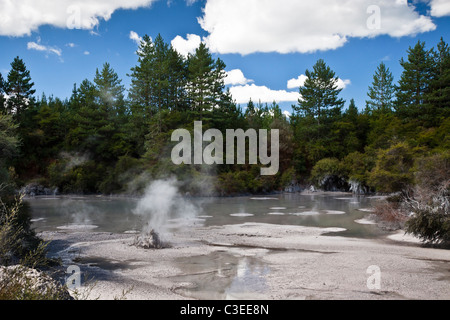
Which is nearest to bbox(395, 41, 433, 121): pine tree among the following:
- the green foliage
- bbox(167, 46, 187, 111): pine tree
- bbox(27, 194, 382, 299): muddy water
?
the green foliage

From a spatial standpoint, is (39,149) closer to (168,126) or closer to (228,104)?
(168,126)

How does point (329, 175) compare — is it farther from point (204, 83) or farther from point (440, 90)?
point (204, 83)

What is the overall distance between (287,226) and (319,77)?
125ft

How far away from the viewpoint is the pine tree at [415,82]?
45.2 m

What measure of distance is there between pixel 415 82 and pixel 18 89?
57750 millimetres

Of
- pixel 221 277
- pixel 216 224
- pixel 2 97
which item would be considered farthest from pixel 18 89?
pixel 221 277

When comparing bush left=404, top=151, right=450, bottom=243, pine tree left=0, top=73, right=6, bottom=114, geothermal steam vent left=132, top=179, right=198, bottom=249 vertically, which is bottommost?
geothermal steam vent left=132, top=179, right=198, bottom=249

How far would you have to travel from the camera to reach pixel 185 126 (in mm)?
44719

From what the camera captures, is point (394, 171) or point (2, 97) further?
point (2, 97)

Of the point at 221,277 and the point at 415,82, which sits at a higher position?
the point at 415,82

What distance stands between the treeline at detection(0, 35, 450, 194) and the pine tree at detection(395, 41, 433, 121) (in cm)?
13

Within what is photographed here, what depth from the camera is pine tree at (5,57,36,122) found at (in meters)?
48.8

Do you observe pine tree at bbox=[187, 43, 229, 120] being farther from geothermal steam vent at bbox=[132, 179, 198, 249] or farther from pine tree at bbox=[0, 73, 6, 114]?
pine tree at bbox=[0, 73, 6, 114]

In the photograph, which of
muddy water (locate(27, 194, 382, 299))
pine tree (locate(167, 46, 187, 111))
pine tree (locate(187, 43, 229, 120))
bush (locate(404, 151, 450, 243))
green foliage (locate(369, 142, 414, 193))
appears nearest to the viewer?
muddy water (locate(27, 194, 382, 299))
